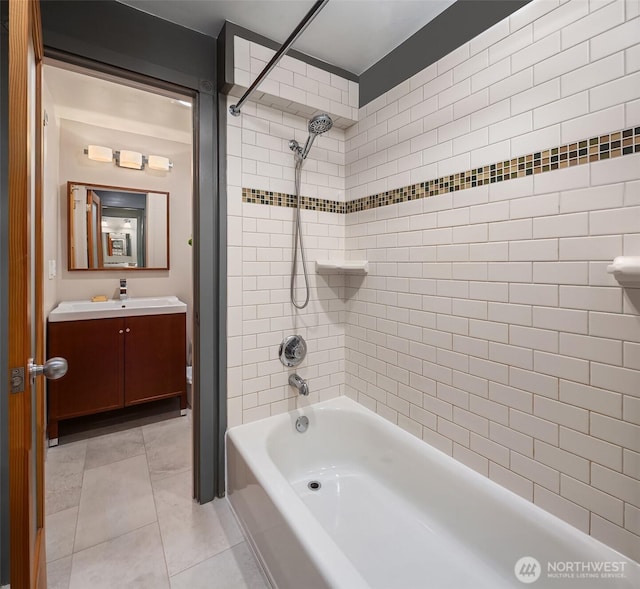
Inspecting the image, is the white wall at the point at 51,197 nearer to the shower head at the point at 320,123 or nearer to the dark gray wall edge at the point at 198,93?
the dark gray wall edge at the point at 198,93

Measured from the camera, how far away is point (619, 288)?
105 cm

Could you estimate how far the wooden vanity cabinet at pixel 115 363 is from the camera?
2.43 metres

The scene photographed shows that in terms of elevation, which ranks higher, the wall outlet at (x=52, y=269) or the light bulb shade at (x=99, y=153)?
the light bulb shade at (x=99, y=153)

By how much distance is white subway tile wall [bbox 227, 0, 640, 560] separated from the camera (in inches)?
42.2

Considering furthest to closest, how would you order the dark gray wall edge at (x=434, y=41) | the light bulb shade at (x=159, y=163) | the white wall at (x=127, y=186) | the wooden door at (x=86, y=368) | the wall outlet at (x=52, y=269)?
1. the light bulb shade at (x=159, y=163)
2. the white wall at (x=127, y=186)
3. the wall outlet at (x=52, y=269)
4. the wooden door at (x=86, y=368)
5. the dark gray wall edge at (x=434, y=41)

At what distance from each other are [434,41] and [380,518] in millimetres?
2317

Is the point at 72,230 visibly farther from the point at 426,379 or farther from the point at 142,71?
the point at 426,379

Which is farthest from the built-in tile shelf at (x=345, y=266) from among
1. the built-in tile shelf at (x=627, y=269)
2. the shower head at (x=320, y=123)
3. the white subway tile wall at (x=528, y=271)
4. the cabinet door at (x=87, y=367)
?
the cabinet door at (x=87, y=367)

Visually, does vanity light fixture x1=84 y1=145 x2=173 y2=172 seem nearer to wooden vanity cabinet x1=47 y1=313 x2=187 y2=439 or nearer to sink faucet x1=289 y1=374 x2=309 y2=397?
wooden vanity cabinet x1=47 y1=313 x2=187 y2=439

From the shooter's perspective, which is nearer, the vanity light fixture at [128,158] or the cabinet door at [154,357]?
the cabinet door at [154,357]

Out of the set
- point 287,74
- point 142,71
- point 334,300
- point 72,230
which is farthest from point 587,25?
point 72,230

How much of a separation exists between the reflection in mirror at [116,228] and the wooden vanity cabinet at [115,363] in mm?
723

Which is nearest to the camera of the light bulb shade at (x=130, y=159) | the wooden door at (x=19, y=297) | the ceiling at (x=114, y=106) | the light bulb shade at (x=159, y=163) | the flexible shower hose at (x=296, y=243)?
the wooden door at (x=19, y=297)

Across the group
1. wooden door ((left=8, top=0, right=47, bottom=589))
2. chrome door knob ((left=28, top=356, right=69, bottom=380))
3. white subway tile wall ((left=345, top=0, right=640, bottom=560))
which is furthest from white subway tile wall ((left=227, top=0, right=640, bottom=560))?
wooden door ((left=8, top=0, right=47, bottom=589))
